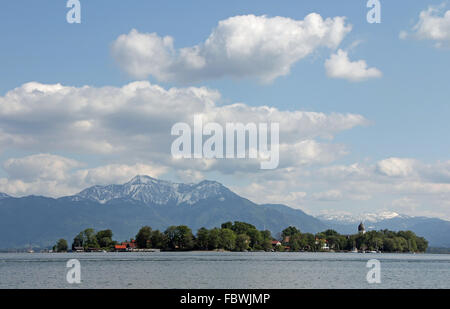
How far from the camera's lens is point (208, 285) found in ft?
214

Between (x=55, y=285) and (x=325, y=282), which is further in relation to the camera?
(x=325, y=282)

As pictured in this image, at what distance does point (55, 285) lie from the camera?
6525 cm

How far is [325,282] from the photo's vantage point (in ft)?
234
